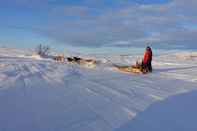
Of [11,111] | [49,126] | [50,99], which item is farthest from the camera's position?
[50,99]

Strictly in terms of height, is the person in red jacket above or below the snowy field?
above

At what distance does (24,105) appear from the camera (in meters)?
6.48

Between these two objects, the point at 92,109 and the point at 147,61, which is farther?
the point at 147,61

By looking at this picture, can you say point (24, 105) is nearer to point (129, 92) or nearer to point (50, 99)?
point (50, 99)

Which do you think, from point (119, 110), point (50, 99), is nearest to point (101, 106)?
point (119, 110)

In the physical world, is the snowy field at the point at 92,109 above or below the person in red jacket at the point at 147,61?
below

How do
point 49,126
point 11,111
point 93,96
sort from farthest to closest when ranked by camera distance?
point 93,96 → point 11,111 → point 49,126

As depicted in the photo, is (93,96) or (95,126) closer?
(95,126)

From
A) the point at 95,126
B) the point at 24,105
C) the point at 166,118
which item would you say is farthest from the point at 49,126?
the point at 166,118

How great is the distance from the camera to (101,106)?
6.71 meters

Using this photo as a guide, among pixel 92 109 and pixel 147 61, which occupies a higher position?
pixel 147 61

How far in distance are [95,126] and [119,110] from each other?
136 centimetres

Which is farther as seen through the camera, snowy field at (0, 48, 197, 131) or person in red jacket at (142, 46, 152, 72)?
person in red jacket at (142, 46, 152, 72)

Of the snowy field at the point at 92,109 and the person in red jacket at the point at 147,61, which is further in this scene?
the person in red jacket at the point at 147,61
